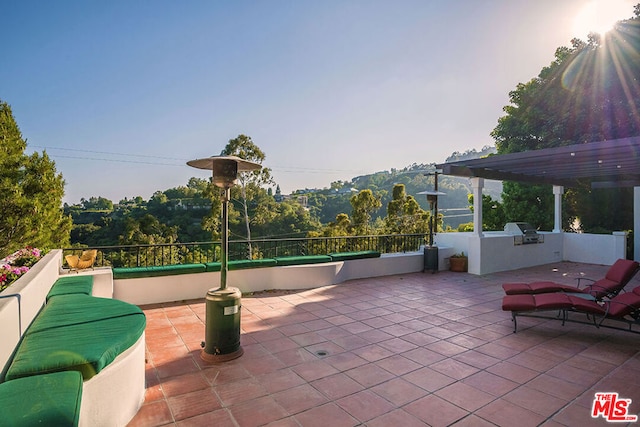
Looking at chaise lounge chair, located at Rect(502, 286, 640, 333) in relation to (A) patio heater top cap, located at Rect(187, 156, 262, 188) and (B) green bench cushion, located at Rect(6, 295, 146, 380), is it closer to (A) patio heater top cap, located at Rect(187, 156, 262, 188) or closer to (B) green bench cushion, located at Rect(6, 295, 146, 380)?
(A) patio heater top cap, located at Rect(187, 156, 262, 188)

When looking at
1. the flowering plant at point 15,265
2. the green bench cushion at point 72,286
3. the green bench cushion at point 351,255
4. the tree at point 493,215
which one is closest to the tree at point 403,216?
the tree at point 493,215

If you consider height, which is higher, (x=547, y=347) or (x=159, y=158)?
(x=159, y=158)

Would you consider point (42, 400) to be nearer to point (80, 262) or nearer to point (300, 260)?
point (80, 262)

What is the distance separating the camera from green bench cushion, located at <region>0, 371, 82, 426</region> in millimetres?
1399

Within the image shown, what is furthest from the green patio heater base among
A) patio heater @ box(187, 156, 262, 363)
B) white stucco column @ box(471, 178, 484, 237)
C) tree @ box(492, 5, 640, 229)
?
tree @ box(492, 5, 640, 229)

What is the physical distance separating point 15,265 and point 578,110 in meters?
15.7

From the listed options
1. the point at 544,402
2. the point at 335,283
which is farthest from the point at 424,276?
the point at 544,402

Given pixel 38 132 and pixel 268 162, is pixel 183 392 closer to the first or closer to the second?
pixel 38 132

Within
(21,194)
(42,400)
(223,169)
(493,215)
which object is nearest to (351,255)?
(223,169)

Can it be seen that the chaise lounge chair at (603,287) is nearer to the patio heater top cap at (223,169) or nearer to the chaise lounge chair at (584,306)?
the chaise lounge chair at (584,306)

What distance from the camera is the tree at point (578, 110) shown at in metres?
11.5

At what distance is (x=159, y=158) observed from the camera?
2386 cm

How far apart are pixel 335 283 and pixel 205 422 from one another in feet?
14.6

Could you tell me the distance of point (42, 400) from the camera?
1542 mm
